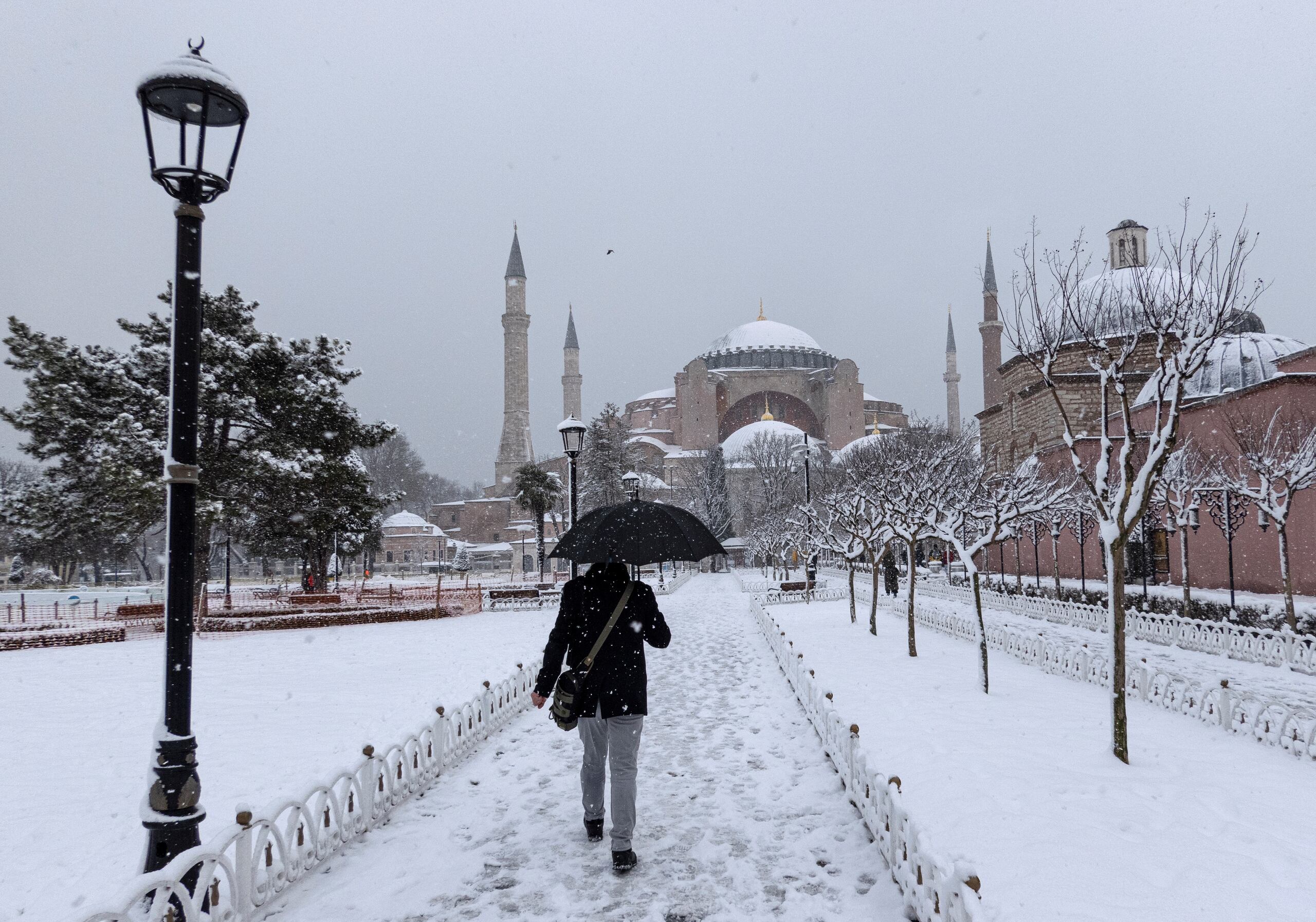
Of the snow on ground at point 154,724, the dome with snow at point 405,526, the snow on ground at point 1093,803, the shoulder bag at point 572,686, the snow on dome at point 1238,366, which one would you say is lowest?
the snow on ground at point 154,724

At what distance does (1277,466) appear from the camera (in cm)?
1580

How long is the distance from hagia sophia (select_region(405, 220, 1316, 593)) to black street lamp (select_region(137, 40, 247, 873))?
50.7 ft

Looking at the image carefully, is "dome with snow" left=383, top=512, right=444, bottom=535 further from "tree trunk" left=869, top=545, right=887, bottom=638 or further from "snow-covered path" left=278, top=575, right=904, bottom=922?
"snow-covered path" left=278, top=575, right=904, bottom=922

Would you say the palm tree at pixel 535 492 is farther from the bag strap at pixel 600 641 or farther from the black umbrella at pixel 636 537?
the bag strap at pixel 600 641

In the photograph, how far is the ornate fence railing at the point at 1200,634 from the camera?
10.9 metres

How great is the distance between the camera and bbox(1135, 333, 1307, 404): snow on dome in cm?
2438

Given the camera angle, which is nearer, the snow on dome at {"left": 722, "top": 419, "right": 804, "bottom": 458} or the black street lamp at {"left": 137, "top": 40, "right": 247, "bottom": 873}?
the black street lamp at {"left": 137, "top": 40, "right": 247, "bottom": 873}

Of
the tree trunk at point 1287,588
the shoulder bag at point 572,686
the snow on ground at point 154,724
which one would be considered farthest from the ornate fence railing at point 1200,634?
the snow on ground at point 154,724

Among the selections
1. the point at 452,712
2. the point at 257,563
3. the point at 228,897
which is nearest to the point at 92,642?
the point at 452,712

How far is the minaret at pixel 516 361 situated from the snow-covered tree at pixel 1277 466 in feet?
151

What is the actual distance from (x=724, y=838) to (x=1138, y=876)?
7.47ft

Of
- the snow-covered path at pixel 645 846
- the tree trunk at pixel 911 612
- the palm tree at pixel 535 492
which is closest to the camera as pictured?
the snow-covered path at pixel 645 846

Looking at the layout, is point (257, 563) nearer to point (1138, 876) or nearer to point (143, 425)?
point (143, 425)

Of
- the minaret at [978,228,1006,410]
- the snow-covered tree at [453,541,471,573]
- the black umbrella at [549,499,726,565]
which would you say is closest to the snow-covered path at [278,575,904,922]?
the black umbrella at [549,499,726,565]
